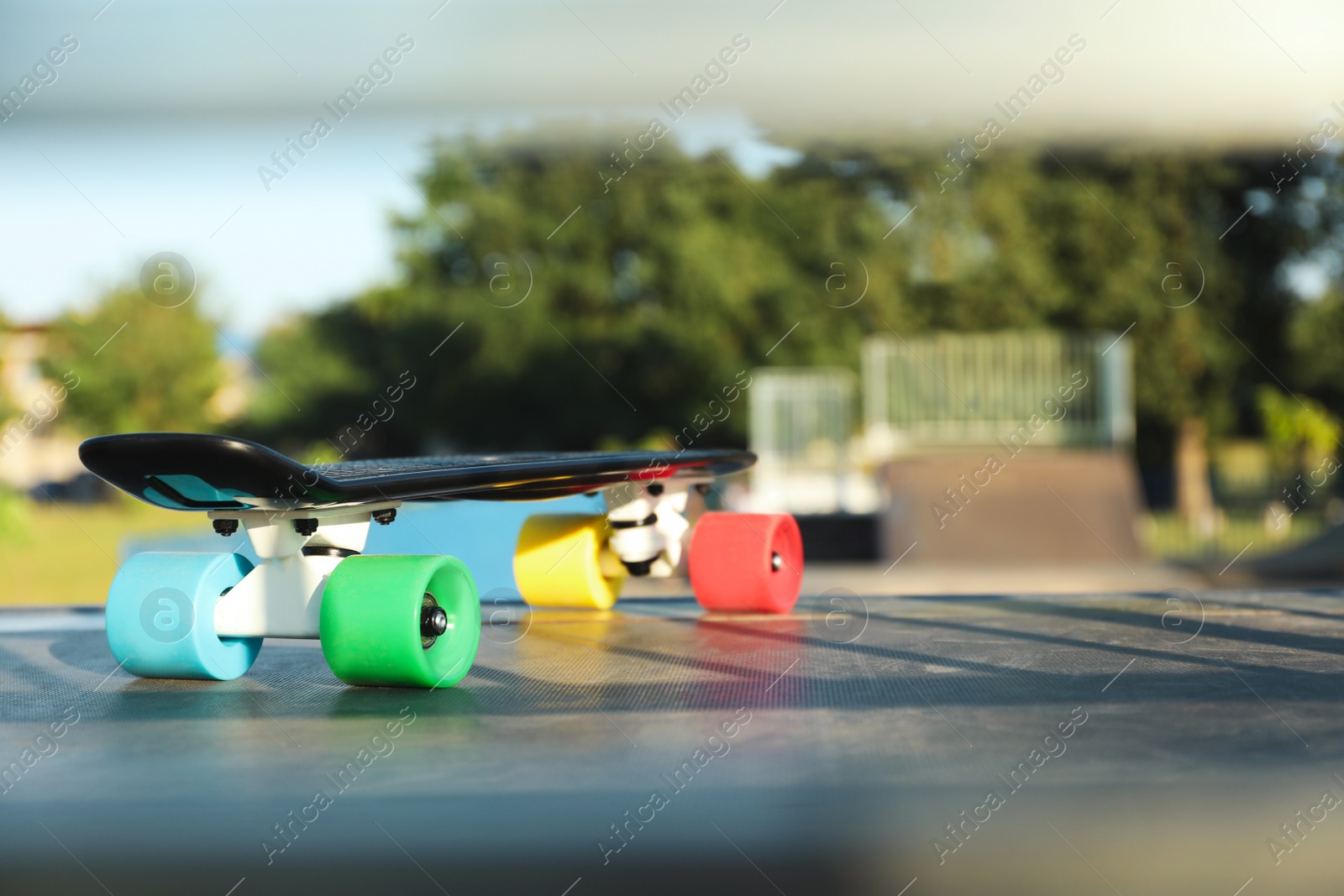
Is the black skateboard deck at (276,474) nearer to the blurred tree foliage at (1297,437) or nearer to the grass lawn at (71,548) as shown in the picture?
the grass lawn at (71,548)

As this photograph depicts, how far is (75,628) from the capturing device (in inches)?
174

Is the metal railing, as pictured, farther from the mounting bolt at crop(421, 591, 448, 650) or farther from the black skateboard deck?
the mounting bolt at crop(421, 591, 448, 650)

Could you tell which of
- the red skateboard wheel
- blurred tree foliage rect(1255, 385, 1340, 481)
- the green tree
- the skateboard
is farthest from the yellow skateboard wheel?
the green tree

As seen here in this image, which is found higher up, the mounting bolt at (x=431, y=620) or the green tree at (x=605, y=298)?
the green tree at (x=605, y=298)

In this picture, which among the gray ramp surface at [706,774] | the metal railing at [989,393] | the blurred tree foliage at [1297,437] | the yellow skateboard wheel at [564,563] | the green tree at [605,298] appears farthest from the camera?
the green tree at [605,298]

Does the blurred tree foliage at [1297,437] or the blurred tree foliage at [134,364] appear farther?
the blurred tree foliage at [134,364]

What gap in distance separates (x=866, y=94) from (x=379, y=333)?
18.3 metres

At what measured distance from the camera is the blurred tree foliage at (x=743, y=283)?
1977 centimetres

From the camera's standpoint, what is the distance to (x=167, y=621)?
3.24 meters

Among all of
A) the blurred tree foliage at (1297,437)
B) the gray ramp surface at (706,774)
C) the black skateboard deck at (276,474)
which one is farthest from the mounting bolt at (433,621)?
the blurred tree foliage at (1297,437)

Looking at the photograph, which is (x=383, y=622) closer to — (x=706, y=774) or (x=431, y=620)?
(x=431, y=620)

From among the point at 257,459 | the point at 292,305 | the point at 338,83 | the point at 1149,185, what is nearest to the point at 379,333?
the point at 292,305

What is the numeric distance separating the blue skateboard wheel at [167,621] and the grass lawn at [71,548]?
966cm

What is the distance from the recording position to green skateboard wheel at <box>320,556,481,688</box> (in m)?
2.98
